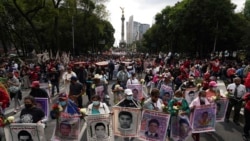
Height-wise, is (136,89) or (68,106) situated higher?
(68,106)

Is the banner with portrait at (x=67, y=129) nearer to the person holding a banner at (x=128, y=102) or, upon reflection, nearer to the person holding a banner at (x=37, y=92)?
the person holding a banner at (x=128, y=102)

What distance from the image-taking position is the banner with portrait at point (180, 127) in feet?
28.2

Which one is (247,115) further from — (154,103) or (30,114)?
(30,114)

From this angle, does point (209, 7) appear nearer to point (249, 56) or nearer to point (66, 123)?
point (249, 56)

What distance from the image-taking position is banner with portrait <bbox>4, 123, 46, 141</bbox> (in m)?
7.62

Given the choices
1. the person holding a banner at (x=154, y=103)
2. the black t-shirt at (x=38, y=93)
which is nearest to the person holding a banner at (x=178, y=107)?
the person holding a banner at (x=154, y=103)

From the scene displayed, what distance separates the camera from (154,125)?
8.33 metres

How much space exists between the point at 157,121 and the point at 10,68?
843 inches

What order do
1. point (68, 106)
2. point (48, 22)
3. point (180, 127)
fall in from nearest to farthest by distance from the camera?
point (180, 127) → point (68, 106) → point (48, 22)

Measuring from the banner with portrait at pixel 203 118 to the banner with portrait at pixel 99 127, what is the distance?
7.58ft

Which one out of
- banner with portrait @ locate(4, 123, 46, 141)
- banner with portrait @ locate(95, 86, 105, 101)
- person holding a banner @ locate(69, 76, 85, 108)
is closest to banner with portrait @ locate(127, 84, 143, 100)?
banner with portrait @ locate(95, 86, 105, 101)

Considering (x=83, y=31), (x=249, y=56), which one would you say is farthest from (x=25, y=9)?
(x=249, y=56)

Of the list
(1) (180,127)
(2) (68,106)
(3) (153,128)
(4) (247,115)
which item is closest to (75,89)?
(2) (68,106)

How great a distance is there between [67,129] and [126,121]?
55.3 inches
